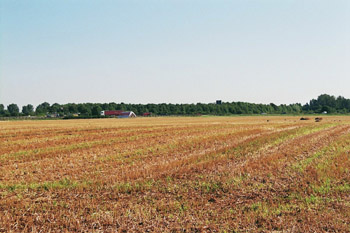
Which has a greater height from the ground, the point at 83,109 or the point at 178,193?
the point at 83,109

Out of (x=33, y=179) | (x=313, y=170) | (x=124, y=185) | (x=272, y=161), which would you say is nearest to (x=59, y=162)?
(x=33, y=179)

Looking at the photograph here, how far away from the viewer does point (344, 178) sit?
10359 mm

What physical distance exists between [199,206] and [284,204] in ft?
7.17

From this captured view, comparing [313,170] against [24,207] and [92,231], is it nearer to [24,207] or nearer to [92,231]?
[92,231]

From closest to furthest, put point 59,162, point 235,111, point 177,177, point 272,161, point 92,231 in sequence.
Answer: point 92,231 < point 177,177 < point 272,161 < point 59,162 < point 235,111

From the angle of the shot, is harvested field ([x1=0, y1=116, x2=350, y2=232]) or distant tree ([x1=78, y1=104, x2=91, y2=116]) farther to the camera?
distant tree ([x1=78, y1=104, x2=91, y2=116])

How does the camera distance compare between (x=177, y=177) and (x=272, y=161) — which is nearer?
(x=177, y=177)

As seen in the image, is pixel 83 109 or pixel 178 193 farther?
pixel 83 109

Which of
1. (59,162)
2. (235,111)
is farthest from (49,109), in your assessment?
(59,162)

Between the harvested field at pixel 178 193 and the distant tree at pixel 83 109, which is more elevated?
the distant tree at pixel 83 109

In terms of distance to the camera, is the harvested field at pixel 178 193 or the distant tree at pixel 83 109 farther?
the distant tree at pixel 83 109

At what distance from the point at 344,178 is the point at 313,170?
3.93 feet

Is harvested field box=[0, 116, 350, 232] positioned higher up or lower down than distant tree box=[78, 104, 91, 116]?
lower down

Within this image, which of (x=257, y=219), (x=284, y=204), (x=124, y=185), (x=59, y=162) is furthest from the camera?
(x=59, y=162)
